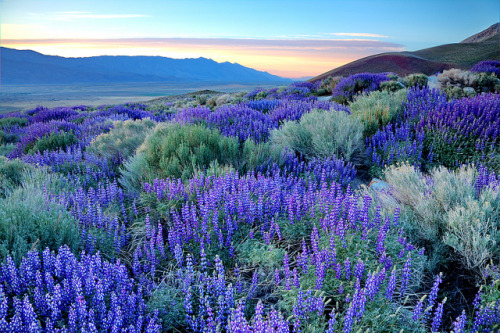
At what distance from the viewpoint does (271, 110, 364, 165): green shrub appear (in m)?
5.68

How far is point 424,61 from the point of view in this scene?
2800cm

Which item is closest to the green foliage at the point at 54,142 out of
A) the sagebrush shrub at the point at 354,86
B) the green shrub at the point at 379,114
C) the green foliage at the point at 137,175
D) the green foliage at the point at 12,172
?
the green foliage at the point at 12,172

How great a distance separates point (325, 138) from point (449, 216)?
3014 millimetres

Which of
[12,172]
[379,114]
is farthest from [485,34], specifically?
[12,172]

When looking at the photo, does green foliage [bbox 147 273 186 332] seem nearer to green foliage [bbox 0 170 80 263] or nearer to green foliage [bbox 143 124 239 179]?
green foliage [bbox 0 170 80 263]

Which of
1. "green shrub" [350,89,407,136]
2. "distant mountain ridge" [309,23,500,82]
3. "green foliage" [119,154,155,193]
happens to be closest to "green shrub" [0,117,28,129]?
"green foliage" [119,154,155,193]

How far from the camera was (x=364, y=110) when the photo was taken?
7.07 m

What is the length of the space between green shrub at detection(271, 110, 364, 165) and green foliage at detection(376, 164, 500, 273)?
1.97 metres

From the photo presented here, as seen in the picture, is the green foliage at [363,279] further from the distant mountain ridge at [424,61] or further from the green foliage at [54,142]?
the distant mountain ridge at [424,61]

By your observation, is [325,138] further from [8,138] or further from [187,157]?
[8,138]

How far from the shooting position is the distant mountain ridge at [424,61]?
27.0m

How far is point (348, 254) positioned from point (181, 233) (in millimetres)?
1371

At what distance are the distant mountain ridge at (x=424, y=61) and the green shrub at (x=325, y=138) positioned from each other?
20.8 meters

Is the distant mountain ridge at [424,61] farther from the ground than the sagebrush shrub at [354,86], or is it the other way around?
the distant mountain ridge at [424,61]
